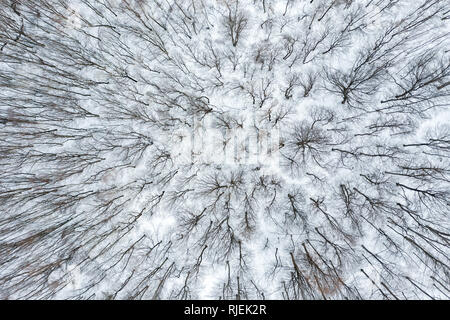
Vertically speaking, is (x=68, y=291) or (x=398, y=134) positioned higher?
(x=398, y=134)

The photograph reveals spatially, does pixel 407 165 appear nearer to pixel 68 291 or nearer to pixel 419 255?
pixel 419 255

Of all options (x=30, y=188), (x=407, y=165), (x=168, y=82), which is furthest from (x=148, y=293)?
(x=407, y=165)
